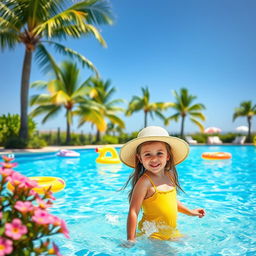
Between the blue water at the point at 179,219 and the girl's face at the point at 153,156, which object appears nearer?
the girl's face at the point at 153,156

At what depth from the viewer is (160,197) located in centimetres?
263

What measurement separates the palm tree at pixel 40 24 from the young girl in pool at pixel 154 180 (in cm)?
1304

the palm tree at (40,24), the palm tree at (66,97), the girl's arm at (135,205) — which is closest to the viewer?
the girl's arm at (135,205)

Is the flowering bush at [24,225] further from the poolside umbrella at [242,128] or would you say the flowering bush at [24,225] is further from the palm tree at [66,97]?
the poolside umbrella at [242,128]

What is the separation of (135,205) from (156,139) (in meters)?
0.60

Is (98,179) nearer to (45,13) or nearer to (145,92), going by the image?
(45,13)

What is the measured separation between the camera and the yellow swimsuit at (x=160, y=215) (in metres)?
2.63

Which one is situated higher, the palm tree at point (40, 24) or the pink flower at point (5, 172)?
the palm tree at point (40, 24)

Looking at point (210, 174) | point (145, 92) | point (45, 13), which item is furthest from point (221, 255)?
point (145, 92)

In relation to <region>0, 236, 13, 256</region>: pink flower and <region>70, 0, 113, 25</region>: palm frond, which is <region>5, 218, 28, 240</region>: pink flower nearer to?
<region>0, 236, 13, 256</region>: pink flower

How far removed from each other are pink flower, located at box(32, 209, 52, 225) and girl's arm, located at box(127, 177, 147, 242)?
4.55ft

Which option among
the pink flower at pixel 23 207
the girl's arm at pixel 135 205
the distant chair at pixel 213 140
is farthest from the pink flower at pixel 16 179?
the distant chair at pixel 213 140

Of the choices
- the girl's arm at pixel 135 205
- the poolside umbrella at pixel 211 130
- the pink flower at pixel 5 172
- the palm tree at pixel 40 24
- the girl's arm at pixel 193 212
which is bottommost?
the girl's arm at pixel 193 212

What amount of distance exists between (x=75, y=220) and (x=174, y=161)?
2.11 metres
